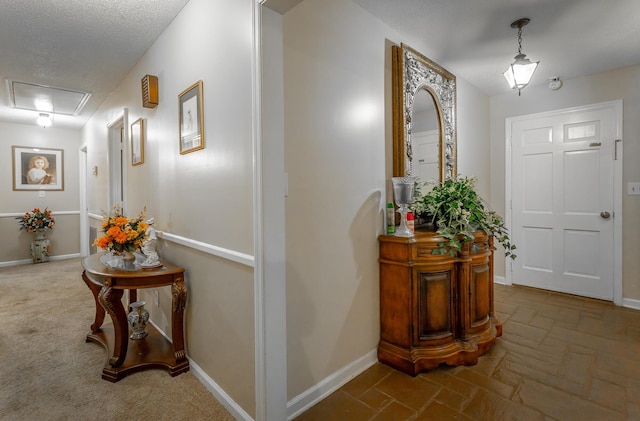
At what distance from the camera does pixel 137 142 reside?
2.93 metres

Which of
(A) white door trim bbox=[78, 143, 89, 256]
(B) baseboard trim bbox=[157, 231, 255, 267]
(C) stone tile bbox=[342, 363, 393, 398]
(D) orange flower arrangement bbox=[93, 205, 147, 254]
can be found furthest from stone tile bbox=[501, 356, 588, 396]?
(A) white door trim bbox=[78, 143, 89, 256]

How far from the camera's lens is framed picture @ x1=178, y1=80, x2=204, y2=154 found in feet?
6.39

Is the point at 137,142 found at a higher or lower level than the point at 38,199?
higher

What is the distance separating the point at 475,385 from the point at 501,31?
8.54 ft

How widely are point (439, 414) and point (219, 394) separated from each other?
122cm

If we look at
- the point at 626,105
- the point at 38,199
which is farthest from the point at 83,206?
the point at 626,105

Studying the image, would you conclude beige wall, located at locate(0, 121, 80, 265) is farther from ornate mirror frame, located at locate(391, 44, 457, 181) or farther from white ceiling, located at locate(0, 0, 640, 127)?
ornate mirror frame, located at locate(391, 44, 457, 181)

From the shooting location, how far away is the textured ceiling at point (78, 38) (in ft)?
6.91

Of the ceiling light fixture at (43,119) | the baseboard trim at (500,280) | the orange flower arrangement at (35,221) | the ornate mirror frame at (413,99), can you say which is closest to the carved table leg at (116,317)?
the ornate mirror frame at (413,99)

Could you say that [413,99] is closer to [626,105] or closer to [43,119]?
[626,105]

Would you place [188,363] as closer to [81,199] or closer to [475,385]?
[475,385]

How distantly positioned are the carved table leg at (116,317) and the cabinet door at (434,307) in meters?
1.93

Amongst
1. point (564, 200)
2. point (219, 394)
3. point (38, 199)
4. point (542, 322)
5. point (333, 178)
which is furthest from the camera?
point (38, 199)

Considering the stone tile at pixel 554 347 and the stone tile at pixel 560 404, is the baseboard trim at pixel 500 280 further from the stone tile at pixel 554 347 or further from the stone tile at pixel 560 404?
the stone tile at pixel 560 404
